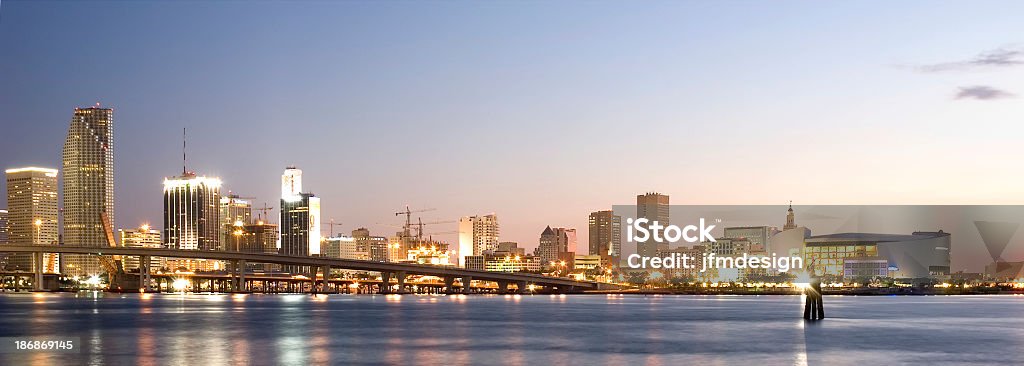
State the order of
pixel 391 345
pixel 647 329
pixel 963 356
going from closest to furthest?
pixel 963 356 → pixel 391 345 → pixel 647 329

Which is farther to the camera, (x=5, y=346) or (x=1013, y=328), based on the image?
(x=1013, y=328)

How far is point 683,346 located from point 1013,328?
130ft

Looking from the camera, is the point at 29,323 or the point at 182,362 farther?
the point at 29,323

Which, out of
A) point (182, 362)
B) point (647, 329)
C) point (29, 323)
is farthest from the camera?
point (29, 323)

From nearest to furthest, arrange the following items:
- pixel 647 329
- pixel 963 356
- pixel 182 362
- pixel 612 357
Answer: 1. pixel 182 362
2. pixel 612 357
3. pixel 963 356
4. pixel 647 329

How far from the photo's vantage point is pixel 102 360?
54.4 meters

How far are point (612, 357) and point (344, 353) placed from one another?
14908 millimetres

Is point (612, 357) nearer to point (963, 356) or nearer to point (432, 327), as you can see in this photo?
point (963, 356)

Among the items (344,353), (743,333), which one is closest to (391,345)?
(344,353)

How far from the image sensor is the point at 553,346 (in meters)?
66.0

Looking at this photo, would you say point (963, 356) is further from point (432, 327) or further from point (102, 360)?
point (102, 360)

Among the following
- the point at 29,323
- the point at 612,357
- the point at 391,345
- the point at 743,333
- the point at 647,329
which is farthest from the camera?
the point at 29,323

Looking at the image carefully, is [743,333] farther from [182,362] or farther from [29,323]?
[29,323]

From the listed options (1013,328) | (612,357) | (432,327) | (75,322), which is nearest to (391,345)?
(612,357)
